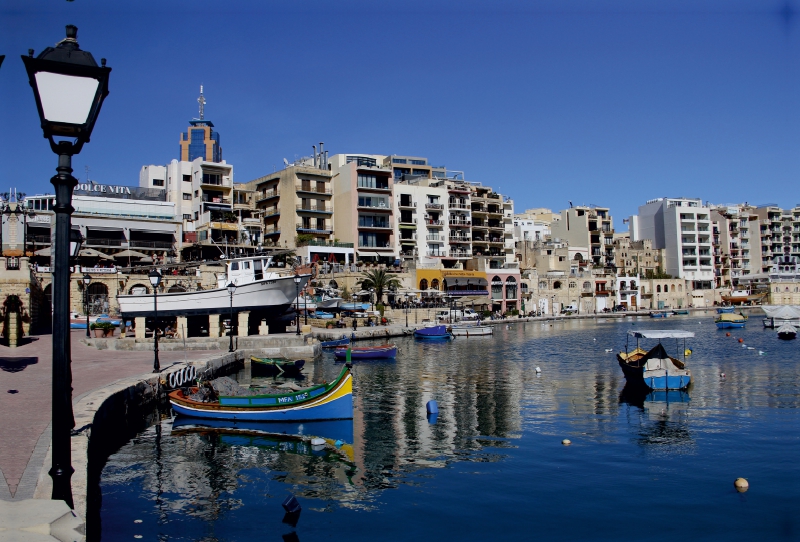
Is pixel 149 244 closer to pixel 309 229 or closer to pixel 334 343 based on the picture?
pixel 309 229

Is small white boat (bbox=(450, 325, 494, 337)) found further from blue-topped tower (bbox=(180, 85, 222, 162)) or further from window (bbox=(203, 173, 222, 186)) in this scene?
blue-topped tower (bbox=(180, 85, 222, 162))

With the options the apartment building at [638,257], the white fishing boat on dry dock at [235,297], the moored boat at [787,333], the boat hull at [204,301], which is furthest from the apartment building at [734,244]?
the boat hull at [204,301]

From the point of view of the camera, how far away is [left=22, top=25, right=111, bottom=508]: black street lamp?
5.43 m

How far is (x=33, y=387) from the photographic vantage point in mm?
18531

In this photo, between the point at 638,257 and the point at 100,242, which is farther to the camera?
the point at 638,257

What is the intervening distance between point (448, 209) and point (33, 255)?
2015 inches

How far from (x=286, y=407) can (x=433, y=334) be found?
37.6 meters

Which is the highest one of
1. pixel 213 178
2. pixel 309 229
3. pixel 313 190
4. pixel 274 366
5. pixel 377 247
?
pixel 213 178

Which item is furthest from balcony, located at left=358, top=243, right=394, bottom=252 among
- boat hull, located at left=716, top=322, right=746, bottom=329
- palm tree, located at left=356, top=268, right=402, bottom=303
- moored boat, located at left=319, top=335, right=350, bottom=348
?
boat hull, located at left=716, top=322, right=746, bottom=329

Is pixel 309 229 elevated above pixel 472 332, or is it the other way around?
pixel 309 229

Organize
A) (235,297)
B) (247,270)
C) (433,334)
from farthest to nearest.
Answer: (433,334), (247,270), (235,297)

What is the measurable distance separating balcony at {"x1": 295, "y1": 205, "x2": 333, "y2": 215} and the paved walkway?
4331 centimetres

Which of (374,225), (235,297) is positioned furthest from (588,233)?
(235,297)

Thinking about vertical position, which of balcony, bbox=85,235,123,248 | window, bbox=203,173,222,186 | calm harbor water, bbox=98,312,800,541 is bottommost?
calm harbor water, bbox=98,312,800,541
